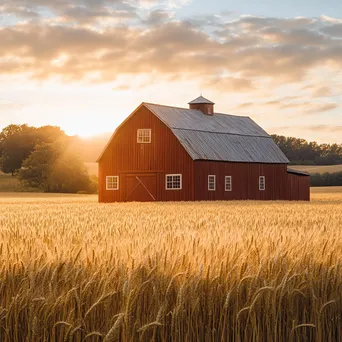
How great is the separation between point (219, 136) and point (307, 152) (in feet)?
340

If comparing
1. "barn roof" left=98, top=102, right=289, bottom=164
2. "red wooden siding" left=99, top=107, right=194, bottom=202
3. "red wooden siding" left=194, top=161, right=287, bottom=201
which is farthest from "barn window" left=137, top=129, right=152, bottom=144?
"red wooden siding" left=194, top=161, right=287, bottom=201

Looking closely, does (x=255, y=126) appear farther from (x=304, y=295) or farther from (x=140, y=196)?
(x=304, y=295)

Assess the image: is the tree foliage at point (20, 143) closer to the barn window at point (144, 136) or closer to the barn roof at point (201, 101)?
the barn roof at point (201, 101)

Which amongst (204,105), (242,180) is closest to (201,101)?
(204,105)

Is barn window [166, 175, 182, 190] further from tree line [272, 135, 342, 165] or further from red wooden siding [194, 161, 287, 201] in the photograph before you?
tree line [272, 135, 342, 165]

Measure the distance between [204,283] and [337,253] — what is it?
7.05 ft

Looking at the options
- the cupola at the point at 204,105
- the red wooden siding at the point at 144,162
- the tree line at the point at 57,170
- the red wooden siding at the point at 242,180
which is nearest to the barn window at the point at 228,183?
the red wooden siding at the point at 242,180

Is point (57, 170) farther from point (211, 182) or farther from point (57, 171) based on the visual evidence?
point (211, 182)

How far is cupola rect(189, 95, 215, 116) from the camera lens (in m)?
64.2

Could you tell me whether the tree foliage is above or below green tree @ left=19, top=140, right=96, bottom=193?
above

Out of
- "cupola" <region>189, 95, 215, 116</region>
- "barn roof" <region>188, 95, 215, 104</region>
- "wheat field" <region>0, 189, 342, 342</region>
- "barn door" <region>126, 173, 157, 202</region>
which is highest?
"barn roof" <region>188, 95, 215, 104</region>

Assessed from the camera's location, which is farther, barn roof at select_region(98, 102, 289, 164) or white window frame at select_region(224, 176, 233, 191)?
white window frame at select_region(224, 176, 233, 191)

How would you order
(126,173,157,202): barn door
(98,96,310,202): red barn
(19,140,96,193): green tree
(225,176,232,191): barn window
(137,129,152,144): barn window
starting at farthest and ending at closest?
(19,140,96,193): green tree
(225,176,232,191): barn window
(137,129,152,144): barn window
(126,173,157,202): barn door
(98,96,310,202): red barn

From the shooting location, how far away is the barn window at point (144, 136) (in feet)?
180
